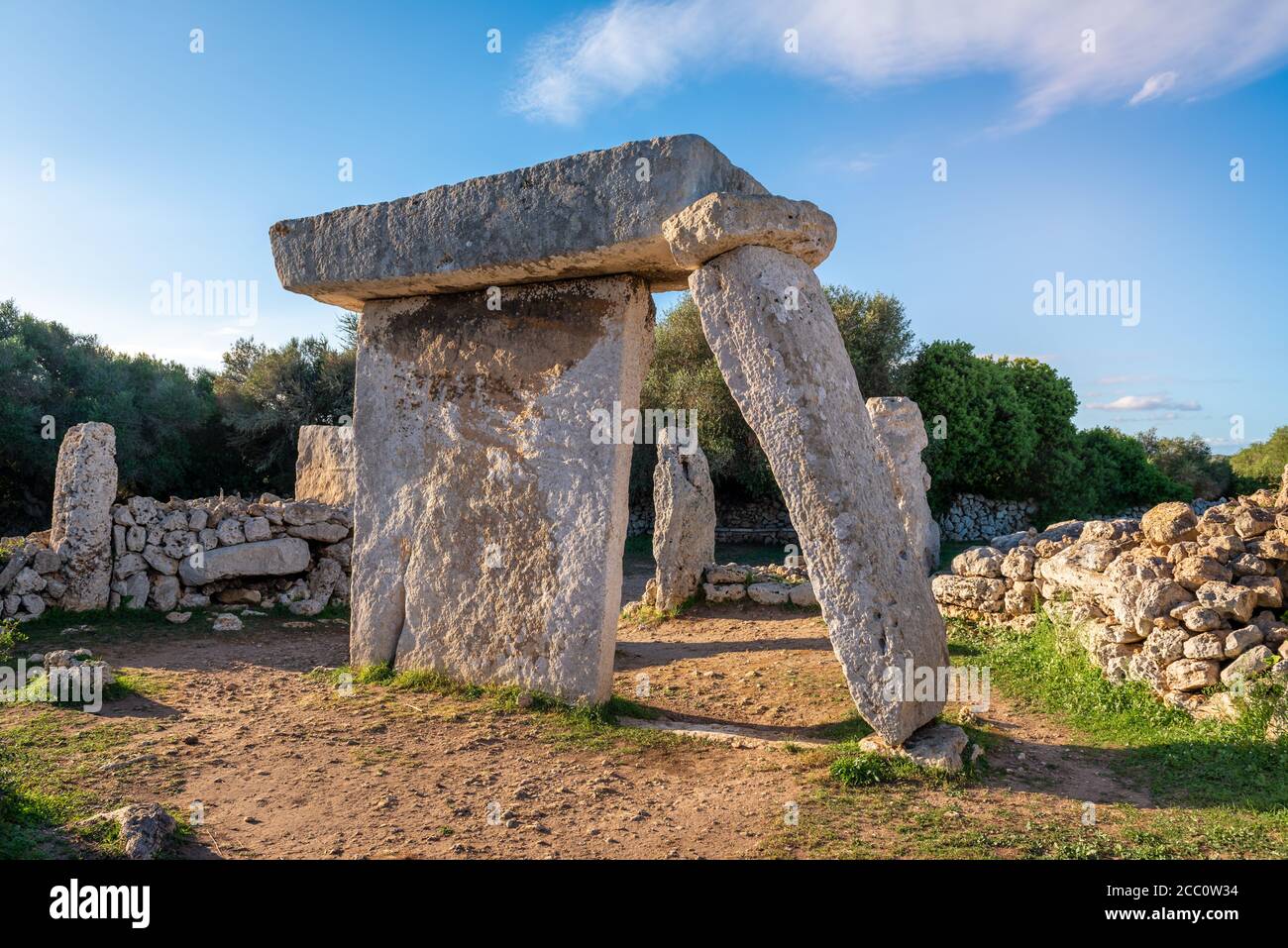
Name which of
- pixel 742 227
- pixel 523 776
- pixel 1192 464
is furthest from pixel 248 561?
pixel 1192 464

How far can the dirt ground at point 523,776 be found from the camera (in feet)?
13.8

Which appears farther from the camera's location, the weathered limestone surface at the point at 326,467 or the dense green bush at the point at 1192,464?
the dense green bush at the point at 1192,464

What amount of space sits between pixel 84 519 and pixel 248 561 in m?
1.68

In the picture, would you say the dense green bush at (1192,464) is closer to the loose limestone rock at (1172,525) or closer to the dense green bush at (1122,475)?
the dense green bush at (1122,475)

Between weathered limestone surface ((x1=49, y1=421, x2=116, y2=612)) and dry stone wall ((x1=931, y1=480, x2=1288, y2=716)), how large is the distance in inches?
376

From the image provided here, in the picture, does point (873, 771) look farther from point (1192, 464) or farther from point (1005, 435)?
point (1192, 464)

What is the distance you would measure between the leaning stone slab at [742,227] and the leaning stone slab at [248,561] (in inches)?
272

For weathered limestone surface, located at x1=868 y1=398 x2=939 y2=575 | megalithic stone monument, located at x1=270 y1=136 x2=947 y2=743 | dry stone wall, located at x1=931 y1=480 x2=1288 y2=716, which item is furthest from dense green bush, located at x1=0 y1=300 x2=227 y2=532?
dry stone wall, located at x1=931 y1=480 x2=1288 y2=716

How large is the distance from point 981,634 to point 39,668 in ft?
27.2

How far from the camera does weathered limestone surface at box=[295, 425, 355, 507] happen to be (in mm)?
→ 11562

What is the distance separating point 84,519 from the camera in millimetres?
9617

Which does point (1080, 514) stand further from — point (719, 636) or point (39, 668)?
point (39, 668)

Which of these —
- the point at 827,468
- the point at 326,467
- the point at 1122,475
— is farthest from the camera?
the point at 1122,475

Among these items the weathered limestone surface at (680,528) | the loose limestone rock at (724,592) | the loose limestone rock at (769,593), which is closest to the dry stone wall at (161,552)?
the weathered limestone surface at (680,528)
